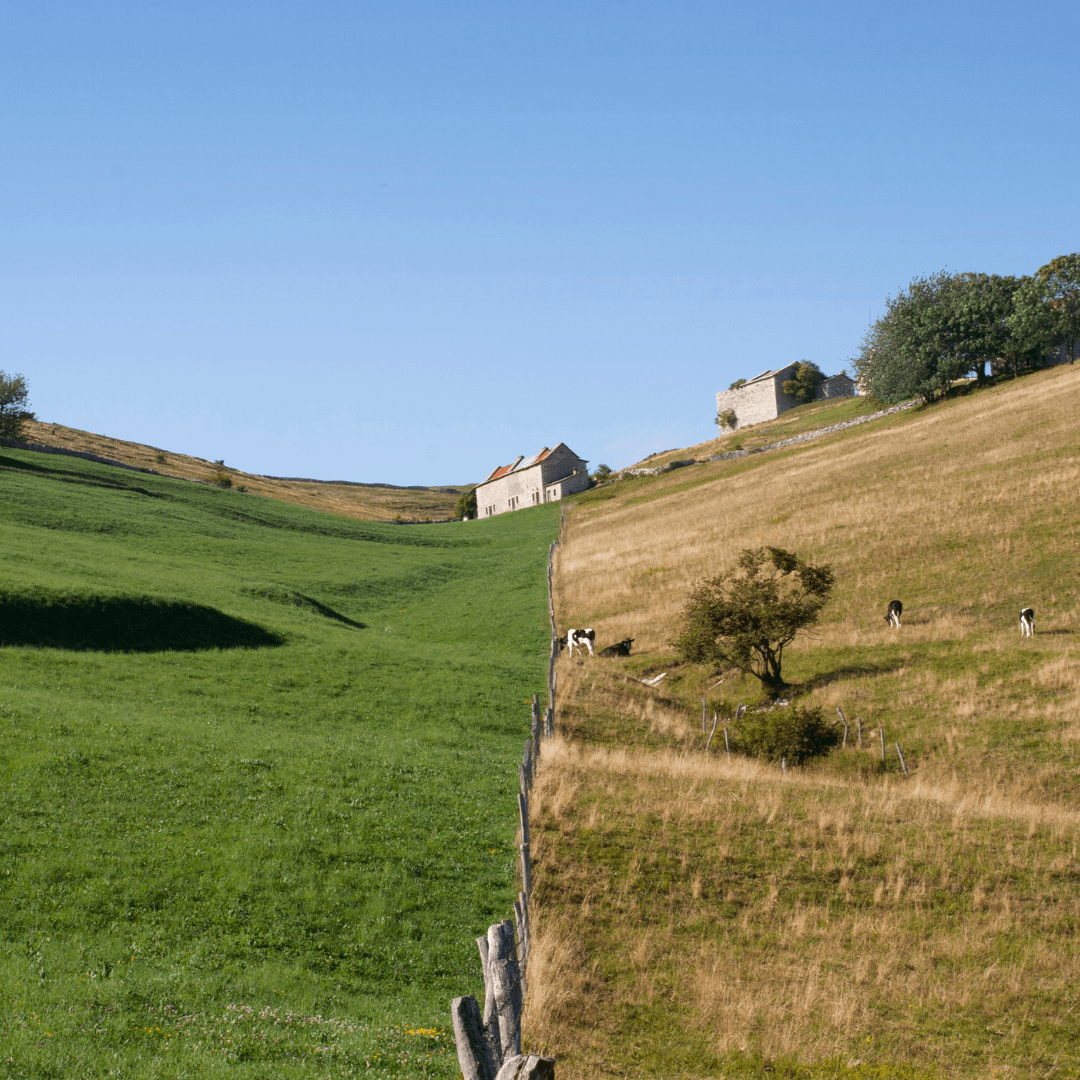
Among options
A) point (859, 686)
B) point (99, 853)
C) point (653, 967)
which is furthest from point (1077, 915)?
point (99, 853)

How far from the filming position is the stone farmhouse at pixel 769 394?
490 ft

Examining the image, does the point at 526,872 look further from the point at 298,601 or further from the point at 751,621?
the point at 298,601

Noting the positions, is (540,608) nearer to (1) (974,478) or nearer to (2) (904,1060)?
(1) (974,478)

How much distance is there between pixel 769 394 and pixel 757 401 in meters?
3.01

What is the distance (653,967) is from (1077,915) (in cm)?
781

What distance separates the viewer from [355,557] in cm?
7569

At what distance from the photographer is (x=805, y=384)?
5906 inches

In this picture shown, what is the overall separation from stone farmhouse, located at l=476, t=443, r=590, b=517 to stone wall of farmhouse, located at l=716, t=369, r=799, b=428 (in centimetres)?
4257

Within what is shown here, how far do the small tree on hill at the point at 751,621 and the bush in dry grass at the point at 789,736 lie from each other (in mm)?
4614

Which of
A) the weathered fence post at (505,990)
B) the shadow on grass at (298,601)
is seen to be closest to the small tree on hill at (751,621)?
the shadow on grass at (298,601)

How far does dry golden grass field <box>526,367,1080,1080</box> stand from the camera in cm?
1285

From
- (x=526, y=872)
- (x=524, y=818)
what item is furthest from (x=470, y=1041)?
(x=524, y=818)

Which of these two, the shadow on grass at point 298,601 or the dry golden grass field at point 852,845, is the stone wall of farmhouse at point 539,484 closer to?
the shadow on grass at point 298,601

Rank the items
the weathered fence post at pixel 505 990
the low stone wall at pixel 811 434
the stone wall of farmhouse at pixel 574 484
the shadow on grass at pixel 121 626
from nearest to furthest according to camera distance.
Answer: the weathered fence post at pixel 505 990, the shadow on grass at pixel 121 626, the low stone wall at pixel 811 434, the stone wall of farmhouse at pixel 574 484
